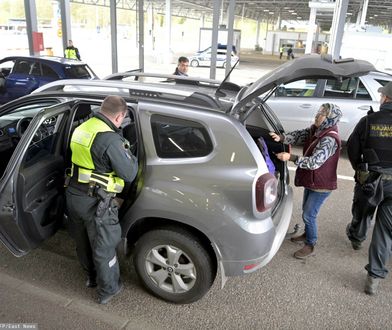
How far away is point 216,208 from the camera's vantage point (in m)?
2.61

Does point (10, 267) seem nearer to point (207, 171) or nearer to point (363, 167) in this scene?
point (207, 171)

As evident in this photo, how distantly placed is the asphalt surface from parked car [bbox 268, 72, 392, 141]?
3723 mm

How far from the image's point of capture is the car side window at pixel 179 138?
2670 millimetres

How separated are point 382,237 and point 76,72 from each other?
8029 millimetres

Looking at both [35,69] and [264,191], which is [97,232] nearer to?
[264,191]

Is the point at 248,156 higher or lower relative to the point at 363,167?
higher

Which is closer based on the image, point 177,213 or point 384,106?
point 177,213

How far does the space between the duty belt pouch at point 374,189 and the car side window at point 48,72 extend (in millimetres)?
7939

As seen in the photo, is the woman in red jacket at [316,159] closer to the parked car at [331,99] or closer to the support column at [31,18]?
the parked car at [331,99]

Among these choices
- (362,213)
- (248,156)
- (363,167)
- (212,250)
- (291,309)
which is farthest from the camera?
(362,213)

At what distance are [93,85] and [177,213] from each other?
1.45 meters

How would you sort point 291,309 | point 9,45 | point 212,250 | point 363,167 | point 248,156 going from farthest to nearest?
1. point 9,45
2. point 363,167
3. point 291,309
4. point 212,250
5. point 248,156

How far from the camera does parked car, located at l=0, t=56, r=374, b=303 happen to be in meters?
2.60

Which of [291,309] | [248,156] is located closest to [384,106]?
[248,156]
